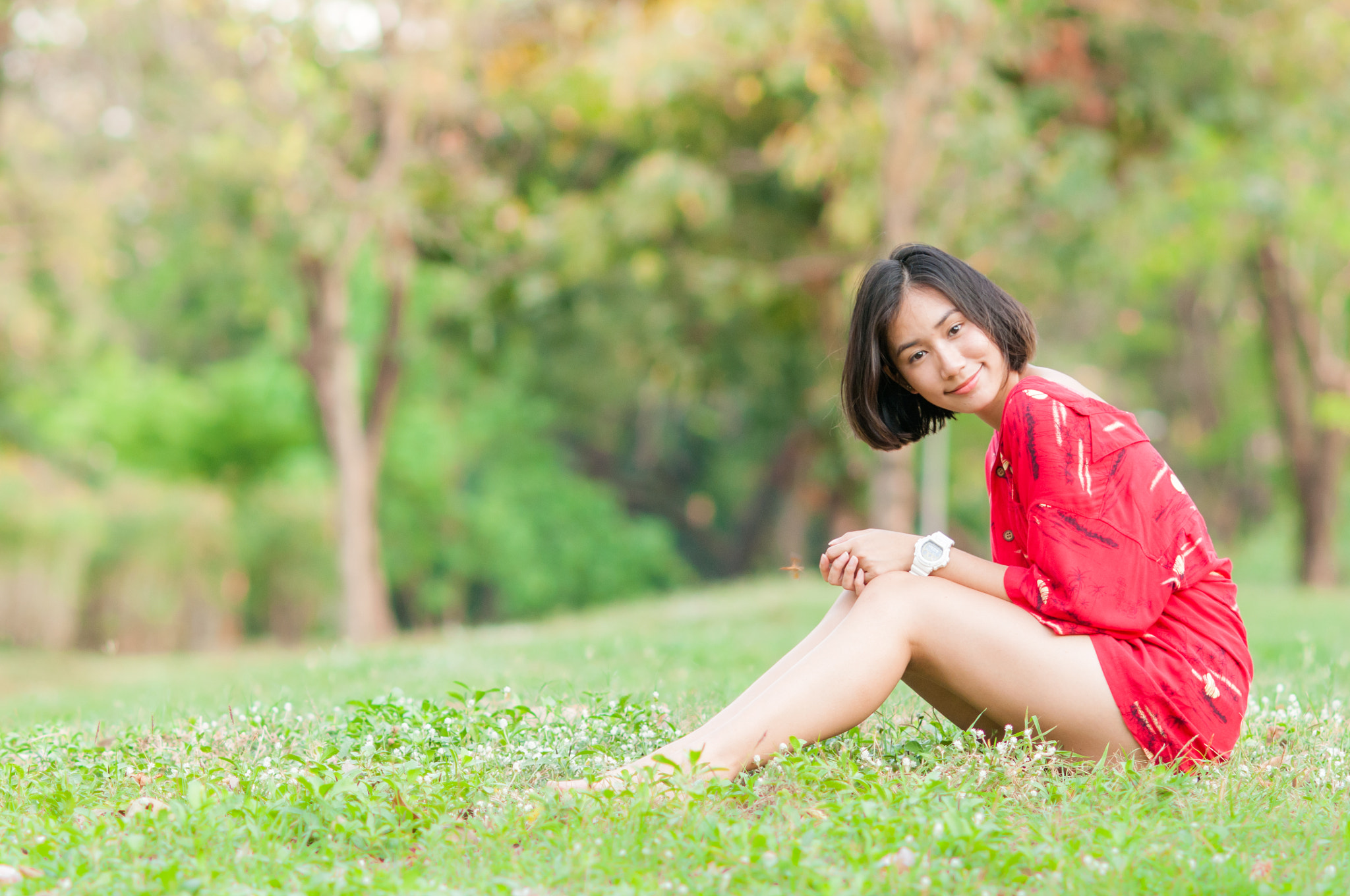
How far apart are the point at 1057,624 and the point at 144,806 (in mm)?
2362

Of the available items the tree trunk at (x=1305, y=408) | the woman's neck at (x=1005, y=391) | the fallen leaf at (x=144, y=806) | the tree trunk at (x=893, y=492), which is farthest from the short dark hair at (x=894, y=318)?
the tree trunk at (x=1305, y=408)

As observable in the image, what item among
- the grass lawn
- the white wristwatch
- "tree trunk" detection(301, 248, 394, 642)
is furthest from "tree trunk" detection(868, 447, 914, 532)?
the white wristwatch

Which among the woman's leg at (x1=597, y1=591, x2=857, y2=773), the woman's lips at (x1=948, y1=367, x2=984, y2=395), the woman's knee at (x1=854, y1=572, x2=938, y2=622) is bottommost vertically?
the woman's leg at (x1=597, y1=591, x2=857, y2=773)

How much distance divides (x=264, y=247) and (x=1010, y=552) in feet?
39.5

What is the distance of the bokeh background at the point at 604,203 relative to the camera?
40.7ft

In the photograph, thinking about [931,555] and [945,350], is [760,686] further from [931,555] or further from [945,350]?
[945,350]

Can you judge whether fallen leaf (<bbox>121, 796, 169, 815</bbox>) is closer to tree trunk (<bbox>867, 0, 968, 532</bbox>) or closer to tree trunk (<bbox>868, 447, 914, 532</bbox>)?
tree trunk (<bbox>867, 0, 968, 532</bbox>)

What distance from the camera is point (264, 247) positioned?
1384 cm

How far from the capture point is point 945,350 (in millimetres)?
3377

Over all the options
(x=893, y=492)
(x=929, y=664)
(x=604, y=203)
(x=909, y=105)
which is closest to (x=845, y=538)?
(x=929, y=664)

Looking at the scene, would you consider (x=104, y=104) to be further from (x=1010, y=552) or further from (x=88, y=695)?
(x=1010, y=552)

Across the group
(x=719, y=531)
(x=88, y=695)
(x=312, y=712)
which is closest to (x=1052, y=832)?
(x=312, y=712)

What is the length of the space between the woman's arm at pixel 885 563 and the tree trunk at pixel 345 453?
38.3 feet

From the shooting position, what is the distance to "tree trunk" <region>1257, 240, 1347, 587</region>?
15781 millimetres
